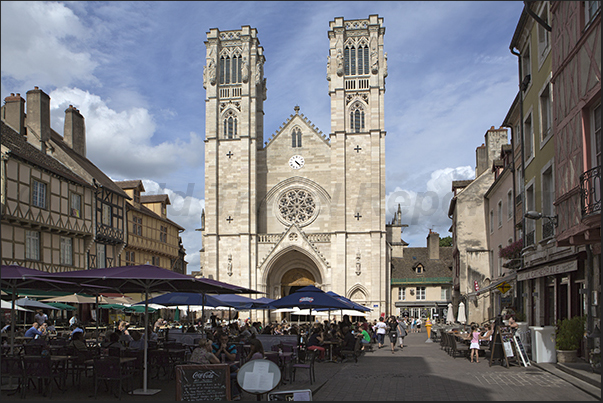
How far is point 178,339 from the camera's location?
16.1m

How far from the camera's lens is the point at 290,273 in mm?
42250

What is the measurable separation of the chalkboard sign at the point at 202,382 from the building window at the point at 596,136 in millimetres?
7574

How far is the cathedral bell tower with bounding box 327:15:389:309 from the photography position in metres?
38.8

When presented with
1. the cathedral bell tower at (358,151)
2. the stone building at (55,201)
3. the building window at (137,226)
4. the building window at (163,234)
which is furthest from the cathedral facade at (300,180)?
the stone building at (55,201)

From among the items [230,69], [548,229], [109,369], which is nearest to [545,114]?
[548,229]

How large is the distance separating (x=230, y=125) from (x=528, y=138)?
26944 millimetres

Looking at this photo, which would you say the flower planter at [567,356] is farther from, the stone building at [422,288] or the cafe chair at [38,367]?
the stone building at [422,288]

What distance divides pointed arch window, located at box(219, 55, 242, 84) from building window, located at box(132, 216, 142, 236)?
12592 millimetres

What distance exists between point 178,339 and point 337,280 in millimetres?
23350

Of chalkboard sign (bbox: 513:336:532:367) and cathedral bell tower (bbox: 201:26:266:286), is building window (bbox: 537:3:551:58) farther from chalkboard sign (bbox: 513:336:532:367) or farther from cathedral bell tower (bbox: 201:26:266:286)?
cathedral bell tower (bbox: 201:26:266:286)

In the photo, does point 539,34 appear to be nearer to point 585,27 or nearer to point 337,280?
point 585,27

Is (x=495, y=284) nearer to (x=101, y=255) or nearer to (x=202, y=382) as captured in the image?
(x=202, y=382)

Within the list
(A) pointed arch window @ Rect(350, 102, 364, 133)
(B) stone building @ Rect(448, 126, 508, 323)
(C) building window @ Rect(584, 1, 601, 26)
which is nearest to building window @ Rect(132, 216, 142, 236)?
(A) pointed arch window @ Rect(350, 102, 364, 133)

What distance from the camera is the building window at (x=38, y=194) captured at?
2283 centimetres
